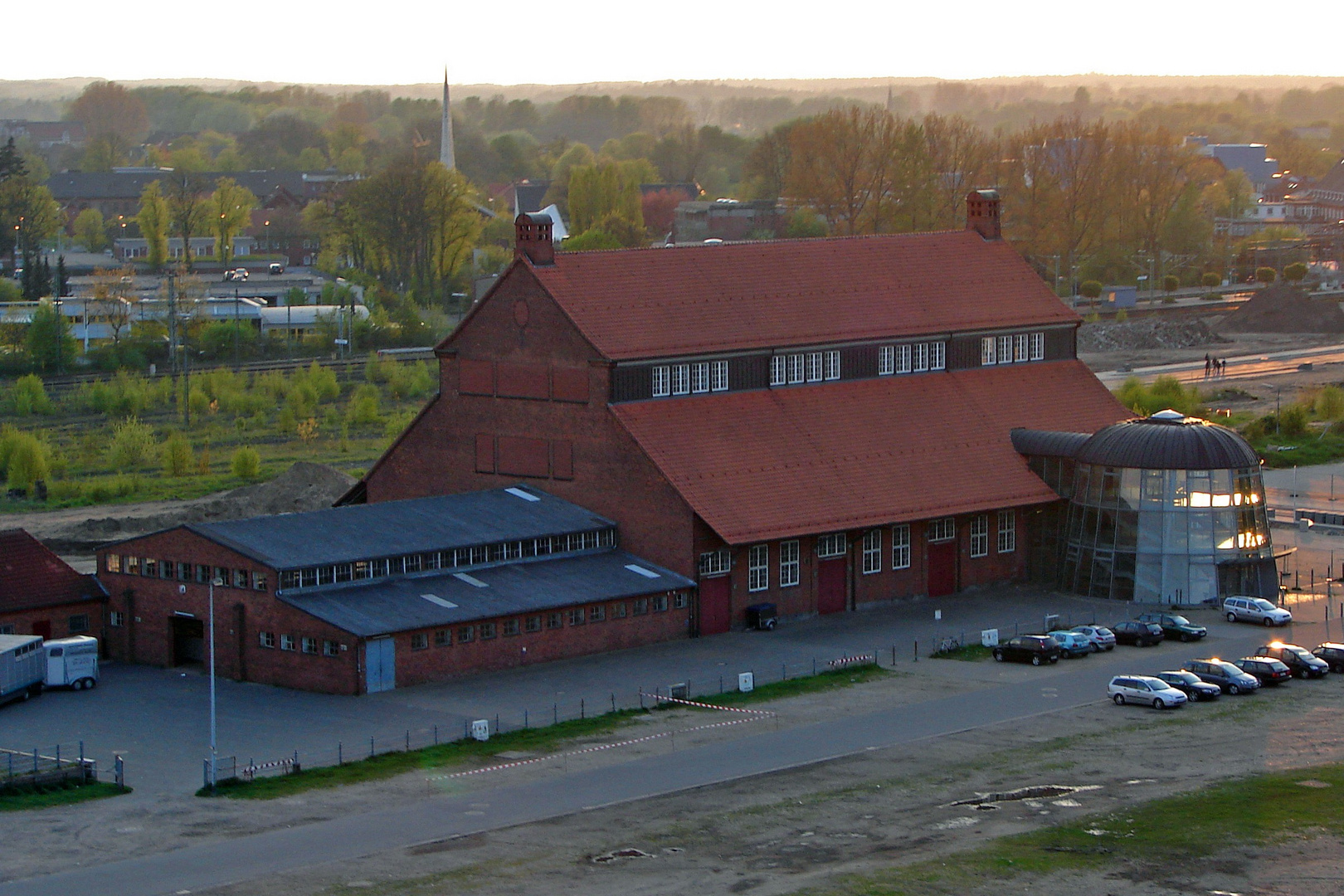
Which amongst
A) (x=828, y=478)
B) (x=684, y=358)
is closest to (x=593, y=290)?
(x=684, y=358)

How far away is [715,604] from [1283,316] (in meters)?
123

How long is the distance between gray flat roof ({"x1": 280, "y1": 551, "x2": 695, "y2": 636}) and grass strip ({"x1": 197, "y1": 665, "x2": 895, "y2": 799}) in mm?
6535

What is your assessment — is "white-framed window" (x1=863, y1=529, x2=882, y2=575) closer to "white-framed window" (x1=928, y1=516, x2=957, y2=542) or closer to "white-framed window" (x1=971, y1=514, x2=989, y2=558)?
"white-framed window" (x1=928, y1=516, x2=957, y2=542)

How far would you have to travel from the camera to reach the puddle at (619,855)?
42844 millimetres

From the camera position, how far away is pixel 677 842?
44.2 m

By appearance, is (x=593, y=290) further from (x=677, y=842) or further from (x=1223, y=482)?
(x=677, y=842)

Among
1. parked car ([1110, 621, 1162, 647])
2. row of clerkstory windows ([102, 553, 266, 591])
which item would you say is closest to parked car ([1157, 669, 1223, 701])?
parked car ([1110, 621, 1162, 647])

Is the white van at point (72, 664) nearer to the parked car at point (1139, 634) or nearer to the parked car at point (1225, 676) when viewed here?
the parked car at point (1139, 634)

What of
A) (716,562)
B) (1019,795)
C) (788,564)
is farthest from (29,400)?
(1019,795)

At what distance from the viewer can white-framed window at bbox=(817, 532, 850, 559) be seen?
230ft

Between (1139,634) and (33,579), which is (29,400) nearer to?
(33,579)

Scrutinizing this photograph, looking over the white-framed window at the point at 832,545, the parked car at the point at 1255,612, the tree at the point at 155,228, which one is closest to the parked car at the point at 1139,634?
the parked car at the point at 1255,612

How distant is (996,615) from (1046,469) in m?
8.57

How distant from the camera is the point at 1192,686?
2302 inches
